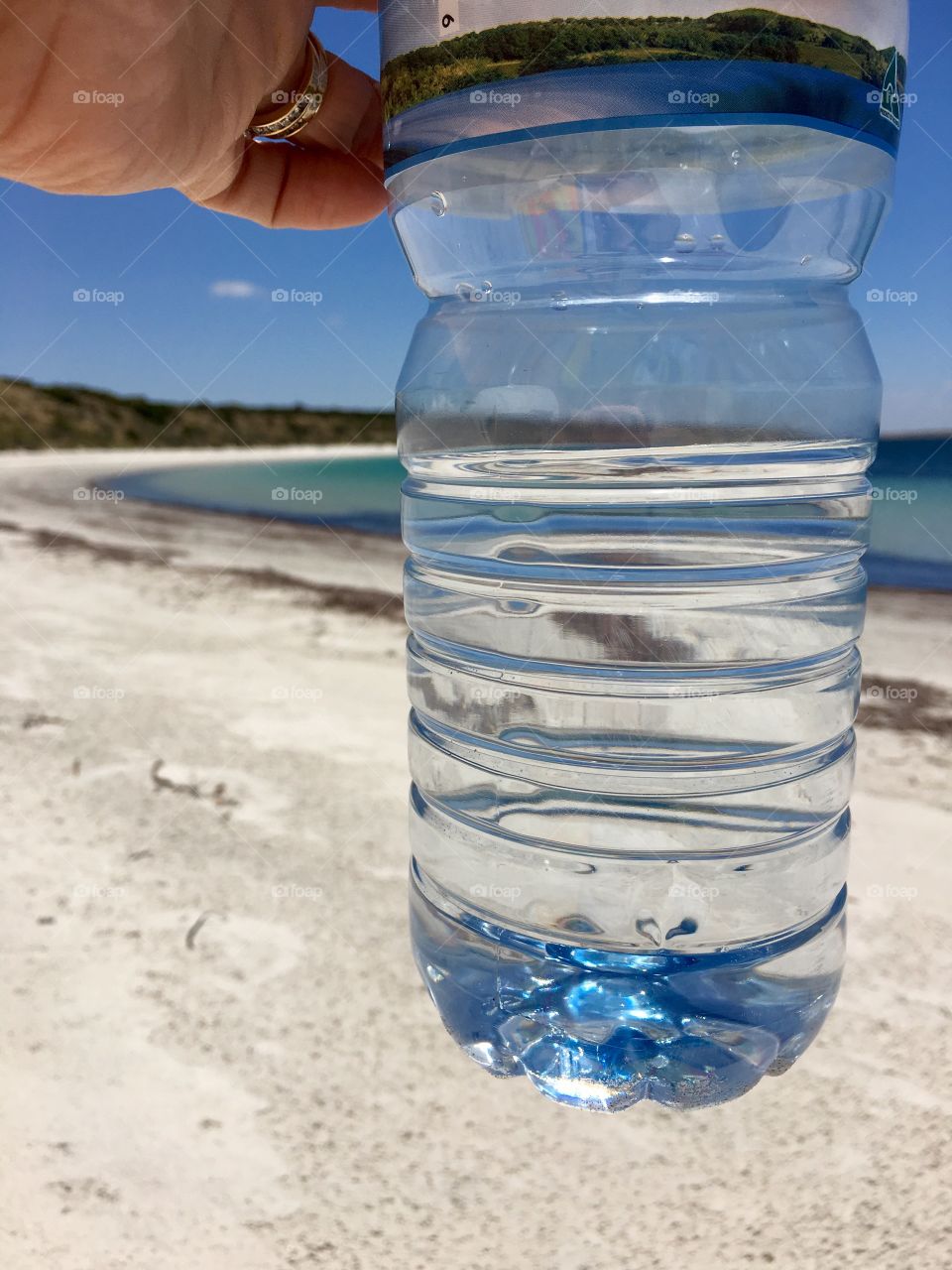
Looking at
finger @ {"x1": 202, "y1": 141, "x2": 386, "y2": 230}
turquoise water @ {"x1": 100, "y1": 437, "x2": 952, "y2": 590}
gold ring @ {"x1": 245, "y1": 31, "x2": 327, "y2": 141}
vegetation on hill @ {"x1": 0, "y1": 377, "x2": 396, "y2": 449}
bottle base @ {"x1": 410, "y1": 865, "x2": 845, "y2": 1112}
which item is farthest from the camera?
vegetation on hill @ {"x1": 0, "y1": 377, "x2": 396, "y2": 449}

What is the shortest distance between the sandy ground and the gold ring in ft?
5.36

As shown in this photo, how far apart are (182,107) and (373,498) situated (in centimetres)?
1393

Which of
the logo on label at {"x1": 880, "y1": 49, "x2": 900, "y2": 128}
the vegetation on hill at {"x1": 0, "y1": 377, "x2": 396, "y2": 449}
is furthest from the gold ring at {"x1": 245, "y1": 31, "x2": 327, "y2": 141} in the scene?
the vegetation on hill at {"x1": 0, "y1": 377, "x2": 396, "y2": 449}

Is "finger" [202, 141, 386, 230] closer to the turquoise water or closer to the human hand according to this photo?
the human hand

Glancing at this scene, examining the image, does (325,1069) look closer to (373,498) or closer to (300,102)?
(300,102)

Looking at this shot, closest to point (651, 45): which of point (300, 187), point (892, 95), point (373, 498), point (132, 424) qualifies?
point (892, 95)

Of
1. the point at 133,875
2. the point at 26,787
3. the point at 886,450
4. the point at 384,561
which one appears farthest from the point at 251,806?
the point at 886,450

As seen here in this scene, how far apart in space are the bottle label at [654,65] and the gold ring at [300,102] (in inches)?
13.0

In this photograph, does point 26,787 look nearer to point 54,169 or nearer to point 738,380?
point 54,169

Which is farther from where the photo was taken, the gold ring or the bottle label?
the gold ring

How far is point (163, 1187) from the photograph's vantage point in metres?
1.61

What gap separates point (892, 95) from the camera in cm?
107

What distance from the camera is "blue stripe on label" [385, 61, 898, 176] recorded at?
938 mm

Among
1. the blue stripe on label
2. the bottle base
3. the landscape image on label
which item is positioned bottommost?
the bottle base
